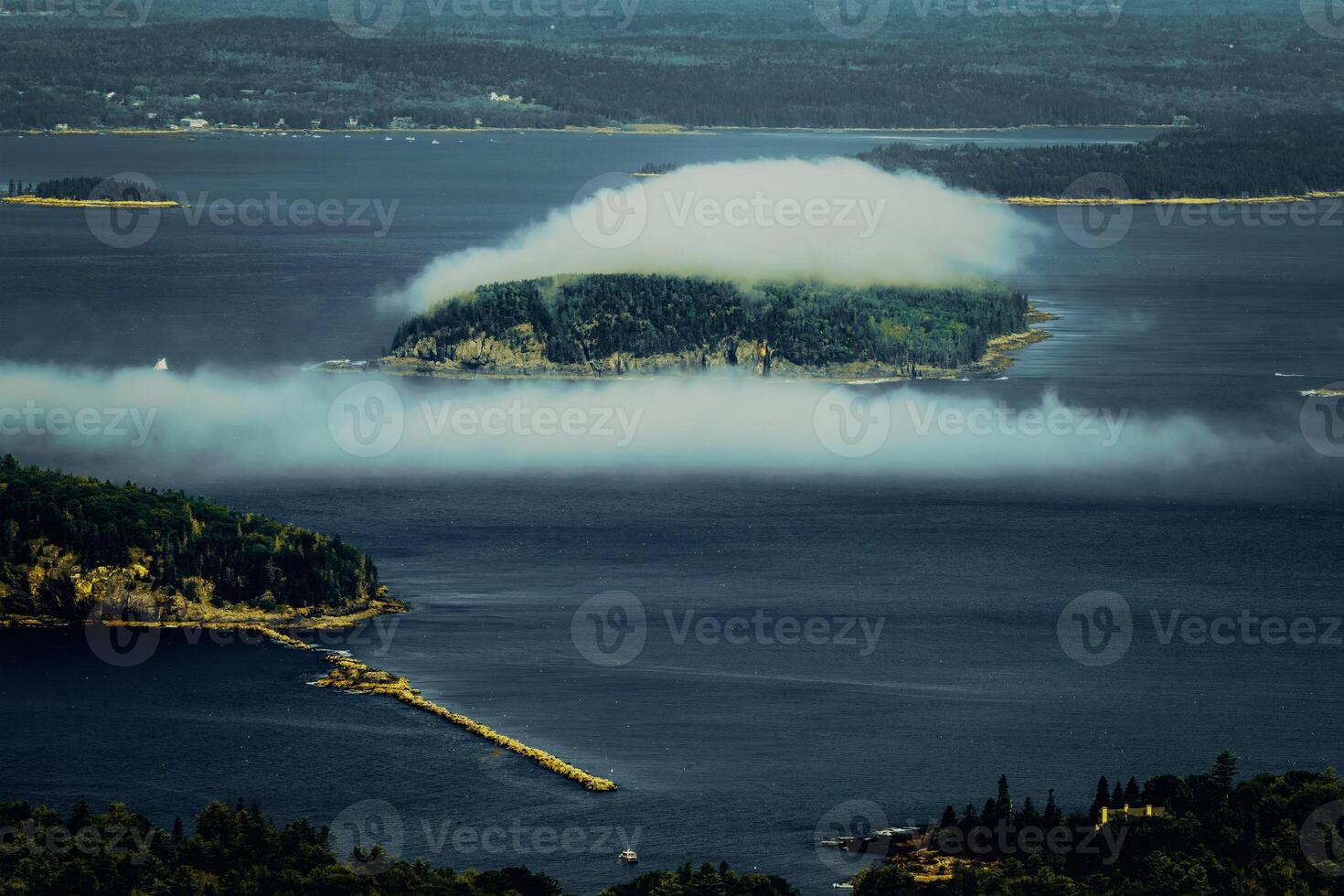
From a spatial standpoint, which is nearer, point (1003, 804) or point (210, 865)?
point (210, 865)

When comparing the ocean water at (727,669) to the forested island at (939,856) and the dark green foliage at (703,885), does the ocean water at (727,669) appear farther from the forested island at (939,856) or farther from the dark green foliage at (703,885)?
the forested island at (939,856)

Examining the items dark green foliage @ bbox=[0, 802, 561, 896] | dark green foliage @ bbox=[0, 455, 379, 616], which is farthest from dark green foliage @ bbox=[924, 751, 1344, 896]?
dark green foliage @ bbox=[0, 455, 379, 616]

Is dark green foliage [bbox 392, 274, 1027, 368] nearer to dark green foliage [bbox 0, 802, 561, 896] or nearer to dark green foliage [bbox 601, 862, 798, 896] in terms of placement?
dark green foliage [bbox 0, 802, 561, 896]

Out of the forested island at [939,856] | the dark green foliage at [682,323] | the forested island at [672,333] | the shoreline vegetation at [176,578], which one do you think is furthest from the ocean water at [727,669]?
the dark green foliage at [682,323]

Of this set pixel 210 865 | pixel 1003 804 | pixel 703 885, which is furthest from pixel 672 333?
pixel 703 885

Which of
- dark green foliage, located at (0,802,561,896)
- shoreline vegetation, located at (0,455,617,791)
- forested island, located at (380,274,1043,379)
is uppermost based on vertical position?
forested island, located at (380,274,1043,379)

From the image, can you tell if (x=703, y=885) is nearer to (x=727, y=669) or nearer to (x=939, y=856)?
(x=939, y=856)
